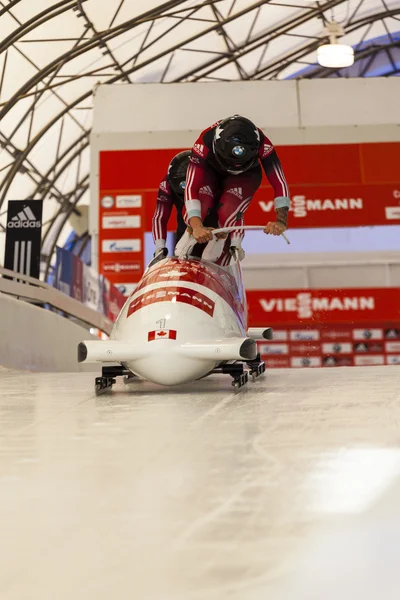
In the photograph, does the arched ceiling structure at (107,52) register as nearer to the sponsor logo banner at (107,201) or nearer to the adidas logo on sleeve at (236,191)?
the sponsor logo banner at (107,201)

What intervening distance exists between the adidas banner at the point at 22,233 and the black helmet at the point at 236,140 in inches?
101

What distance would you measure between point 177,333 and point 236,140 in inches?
43.8

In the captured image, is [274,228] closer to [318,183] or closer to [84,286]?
→ [84,286]

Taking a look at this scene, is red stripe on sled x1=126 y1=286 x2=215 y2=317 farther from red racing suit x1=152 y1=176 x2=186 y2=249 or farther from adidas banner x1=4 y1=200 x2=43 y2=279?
adidas banner x1=4 y1=200 x2=43 y2=279

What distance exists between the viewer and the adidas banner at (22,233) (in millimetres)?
5469

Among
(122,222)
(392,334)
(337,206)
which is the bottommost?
(392,334)

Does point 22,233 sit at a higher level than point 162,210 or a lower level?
A: higher

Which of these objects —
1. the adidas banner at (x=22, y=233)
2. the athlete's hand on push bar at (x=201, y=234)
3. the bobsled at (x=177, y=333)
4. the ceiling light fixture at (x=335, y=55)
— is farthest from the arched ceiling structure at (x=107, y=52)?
the bobsled at (x=177, y=333)

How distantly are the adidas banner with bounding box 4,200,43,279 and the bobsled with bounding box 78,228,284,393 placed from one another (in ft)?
8.49

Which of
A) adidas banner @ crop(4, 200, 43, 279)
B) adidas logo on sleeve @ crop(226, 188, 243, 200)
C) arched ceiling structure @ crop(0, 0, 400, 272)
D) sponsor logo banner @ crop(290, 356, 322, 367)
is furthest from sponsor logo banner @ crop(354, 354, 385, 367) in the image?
arched ceiling structure @ crop(0, 0, 400, 272)

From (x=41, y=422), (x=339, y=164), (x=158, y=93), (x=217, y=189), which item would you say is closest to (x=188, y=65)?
(x=158, y=93)

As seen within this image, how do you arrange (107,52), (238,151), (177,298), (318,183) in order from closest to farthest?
(177,298) < (238,151) < (318,183) < (107,52)

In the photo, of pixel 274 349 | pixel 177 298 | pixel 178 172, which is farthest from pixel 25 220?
pixel 274 349

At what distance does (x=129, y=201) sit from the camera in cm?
952
